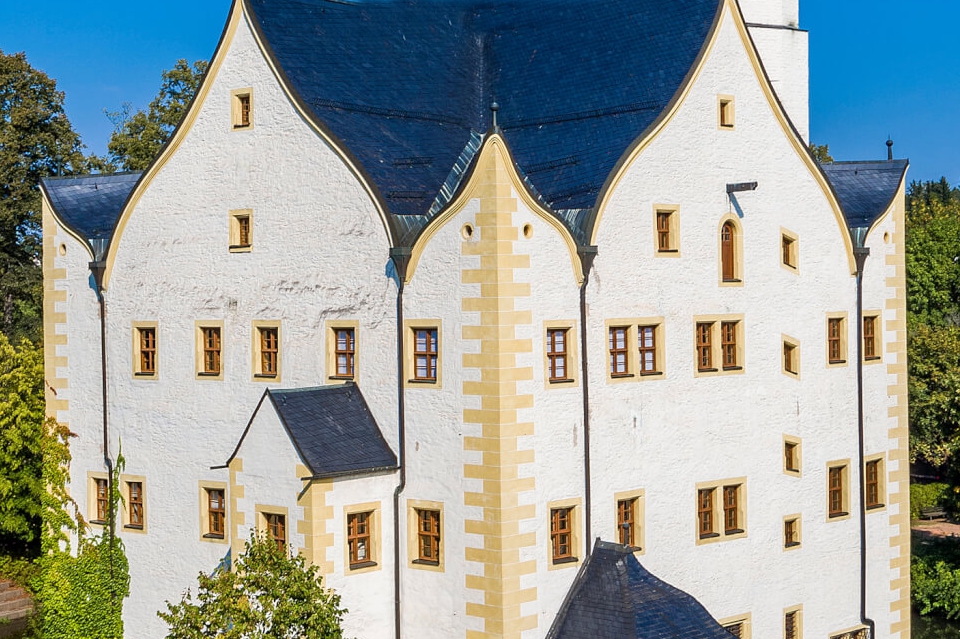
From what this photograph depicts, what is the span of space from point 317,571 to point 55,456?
10838 millimetres

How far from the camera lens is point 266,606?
85.0 ft

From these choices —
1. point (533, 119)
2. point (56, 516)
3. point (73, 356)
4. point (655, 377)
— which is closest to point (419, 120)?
point (533, 119)

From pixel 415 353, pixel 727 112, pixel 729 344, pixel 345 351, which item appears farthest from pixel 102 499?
pixel 727 112

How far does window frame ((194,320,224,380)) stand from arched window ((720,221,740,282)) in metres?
11.4

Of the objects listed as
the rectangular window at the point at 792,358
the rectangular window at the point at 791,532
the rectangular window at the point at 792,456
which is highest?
the rectangular window at the point at 792,358

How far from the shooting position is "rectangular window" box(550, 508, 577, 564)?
28578 millimetres

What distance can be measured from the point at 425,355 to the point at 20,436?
17.4m

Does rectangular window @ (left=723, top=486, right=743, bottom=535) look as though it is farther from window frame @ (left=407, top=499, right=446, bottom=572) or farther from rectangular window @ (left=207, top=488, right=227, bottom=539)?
rectangular window @ (left=207, top=488, right=227, bottom=539)

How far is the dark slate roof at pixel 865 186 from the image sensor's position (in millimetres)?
35125

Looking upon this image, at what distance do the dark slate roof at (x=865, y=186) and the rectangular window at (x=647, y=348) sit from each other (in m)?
7.01

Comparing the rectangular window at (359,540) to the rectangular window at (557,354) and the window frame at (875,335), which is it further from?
the window frame at (875,335)

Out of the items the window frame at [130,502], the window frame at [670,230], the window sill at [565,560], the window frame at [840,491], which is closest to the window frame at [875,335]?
the window frame at [840,491]

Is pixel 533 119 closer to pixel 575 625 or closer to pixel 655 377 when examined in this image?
pixel 655 377

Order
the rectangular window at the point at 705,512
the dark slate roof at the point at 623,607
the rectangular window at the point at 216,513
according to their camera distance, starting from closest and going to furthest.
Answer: the dark slate roof at the point at 623,607 → the rectangular window at the point at 705,512 → the rectangular window at the point at 216,513
